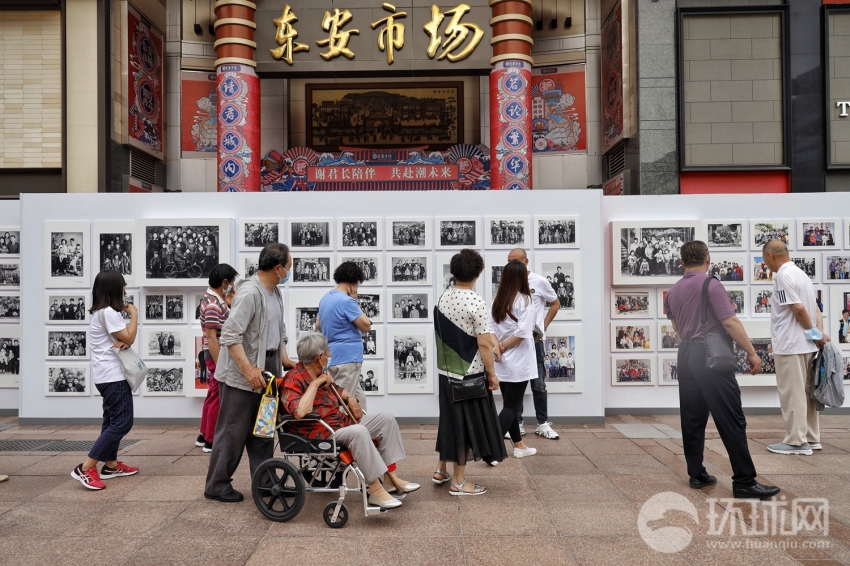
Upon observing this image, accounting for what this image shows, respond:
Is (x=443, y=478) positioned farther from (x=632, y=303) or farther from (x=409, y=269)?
(x=632, y=303)

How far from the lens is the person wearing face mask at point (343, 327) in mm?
5812

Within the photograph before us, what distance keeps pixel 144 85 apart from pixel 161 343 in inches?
337

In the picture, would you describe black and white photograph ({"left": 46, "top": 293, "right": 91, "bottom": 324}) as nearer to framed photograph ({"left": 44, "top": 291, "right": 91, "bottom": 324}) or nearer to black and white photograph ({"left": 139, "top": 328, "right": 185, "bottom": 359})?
framed photograph ({"left": 44, "top": 291, "right": 91, "bottom": 324})

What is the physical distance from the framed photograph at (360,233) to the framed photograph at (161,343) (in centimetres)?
212

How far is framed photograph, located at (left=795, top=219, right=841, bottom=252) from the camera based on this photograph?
824cm

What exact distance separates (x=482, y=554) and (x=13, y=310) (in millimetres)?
7184

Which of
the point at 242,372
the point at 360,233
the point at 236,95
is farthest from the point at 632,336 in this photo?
the point at 236,95

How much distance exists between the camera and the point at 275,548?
13.3 ft

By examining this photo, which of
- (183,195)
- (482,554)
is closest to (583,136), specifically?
(183,195)

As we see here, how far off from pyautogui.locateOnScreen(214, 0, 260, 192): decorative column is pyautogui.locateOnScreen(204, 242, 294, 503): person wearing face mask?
9.63 m

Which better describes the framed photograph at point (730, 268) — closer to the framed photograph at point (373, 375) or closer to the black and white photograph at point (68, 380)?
the framed photograph at point (373, 375)

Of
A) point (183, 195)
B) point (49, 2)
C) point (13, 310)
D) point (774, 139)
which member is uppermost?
point (49, 2)

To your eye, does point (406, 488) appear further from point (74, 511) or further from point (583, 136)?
point (583, 136)

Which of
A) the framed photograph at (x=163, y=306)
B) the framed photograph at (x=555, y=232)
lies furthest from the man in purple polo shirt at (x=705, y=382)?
the framed photograph at (x=163, y=306)
